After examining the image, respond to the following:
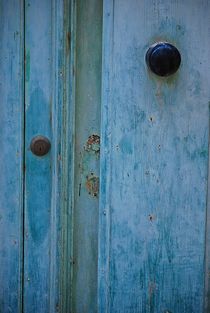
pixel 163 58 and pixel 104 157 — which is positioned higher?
pixel 163 58

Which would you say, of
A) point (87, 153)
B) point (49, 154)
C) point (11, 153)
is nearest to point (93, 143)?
point (87, 153)

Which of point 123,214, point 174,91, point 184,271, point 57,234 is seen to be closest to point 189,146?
point 174,91

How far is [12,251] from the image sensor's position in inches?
57.3

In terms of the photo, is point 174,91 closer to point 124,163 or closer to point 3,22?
point 124,163

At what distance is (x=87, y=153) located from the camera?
1.44m

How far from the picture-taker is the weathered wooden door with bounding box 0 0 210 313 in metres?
1.38

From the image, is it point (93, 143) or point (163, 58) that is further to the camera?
point (93, 143)

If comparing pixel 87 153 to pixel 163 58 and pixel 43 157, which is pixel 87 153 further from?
pixel 163 58

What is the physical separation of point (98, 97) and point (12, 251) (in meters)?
0.57

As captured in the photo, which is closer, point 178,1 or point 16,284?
point 178,1

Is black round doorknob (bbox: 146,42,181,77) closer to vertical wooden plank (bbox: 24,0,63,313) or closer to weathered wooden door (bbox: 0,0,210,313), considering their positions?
weathered wooden door (bbox: 0,0,210,313)

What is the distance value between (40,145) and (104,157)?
205mm

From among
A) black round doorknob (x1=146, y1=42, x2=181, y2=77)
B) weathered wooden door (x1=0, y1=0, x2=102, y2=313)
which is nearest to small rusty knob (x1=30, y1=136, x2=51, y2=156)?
weathered wooden door (x1=0, y1=0, x2=102, y2=313)

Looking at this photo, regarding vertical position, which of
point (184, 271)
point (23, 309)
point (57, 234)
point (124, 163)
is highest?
point (124, 163)
